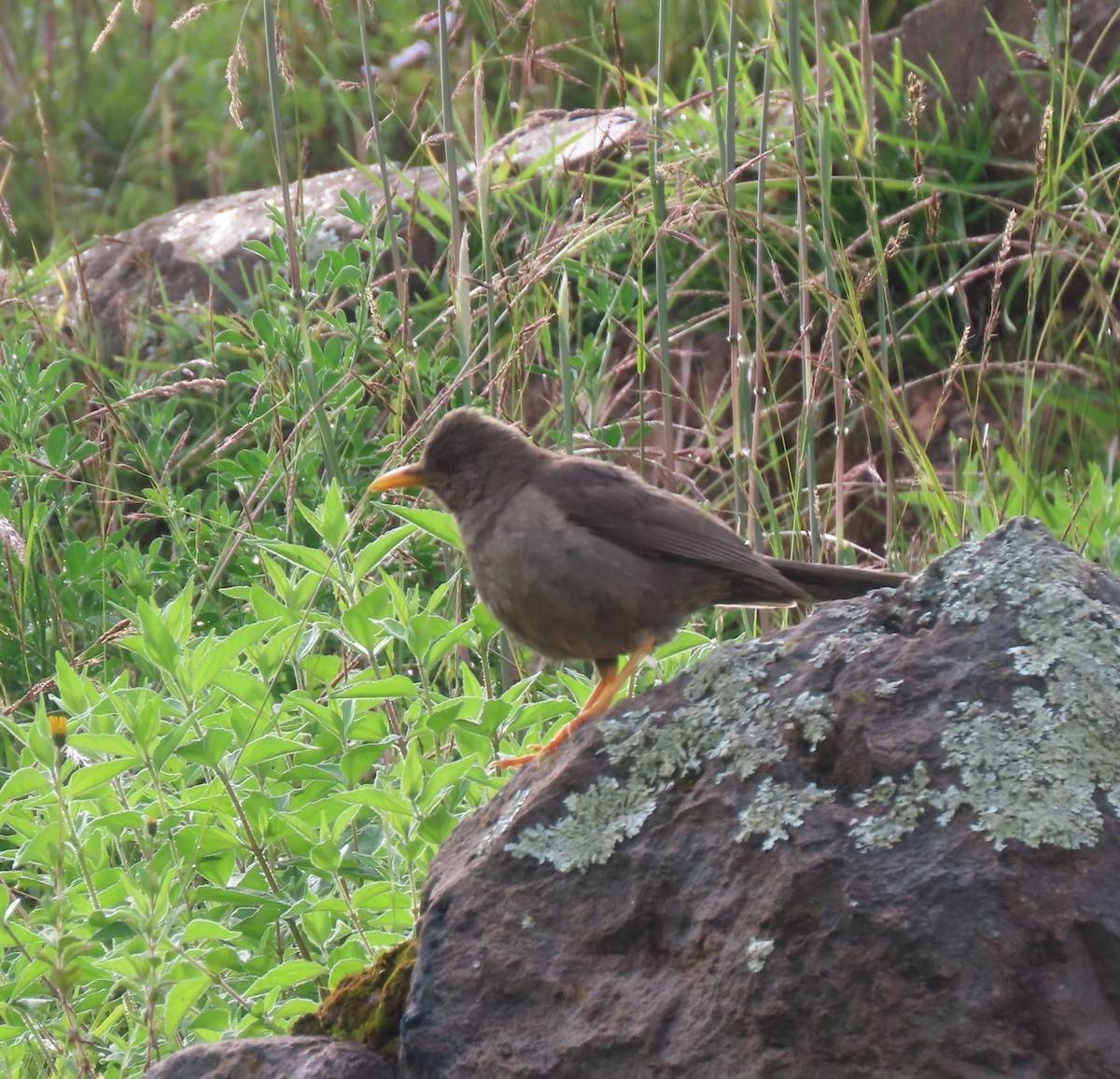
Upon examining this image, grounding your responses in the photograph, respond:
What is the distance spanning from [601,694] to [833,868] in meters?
1.35

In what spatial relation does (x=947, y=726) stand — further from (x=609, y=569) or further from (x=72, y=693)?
(x=72, y=693)

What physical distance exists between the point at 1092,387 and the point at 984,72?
187 centimetres

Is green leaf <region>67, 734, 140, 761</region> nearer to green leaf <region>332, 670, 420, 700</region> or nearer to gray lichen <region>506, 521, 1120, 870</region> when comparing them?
green leaf <region>332, 670, 420, 700</region>

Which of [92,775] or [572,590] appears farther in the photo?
[572,590]

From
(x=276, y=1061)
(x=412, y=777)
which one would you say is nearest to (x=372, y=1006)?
(x=276, y=1061)

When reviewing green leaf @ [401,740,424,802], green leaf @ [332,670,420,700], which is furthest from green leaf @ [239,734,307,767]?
green leaf @ [401,740,424,802]

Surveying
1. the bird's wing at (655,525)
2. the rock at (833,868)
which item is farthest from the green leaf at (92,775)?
the bird's wing at (655,525)

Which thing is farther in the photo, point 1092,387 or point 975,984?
point 1092,387

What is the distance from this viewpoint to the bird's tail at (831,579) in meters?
3.55

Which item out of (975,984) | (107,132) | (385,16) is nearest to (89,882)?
(975,984)

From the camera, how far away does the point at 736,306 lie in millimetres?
4367

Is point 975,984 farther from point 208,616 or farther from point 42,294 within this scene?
point 42,294

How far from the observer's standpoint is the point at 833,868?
2.32 metres

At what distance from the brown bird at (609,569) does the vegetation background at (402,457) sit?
16 centimetres
